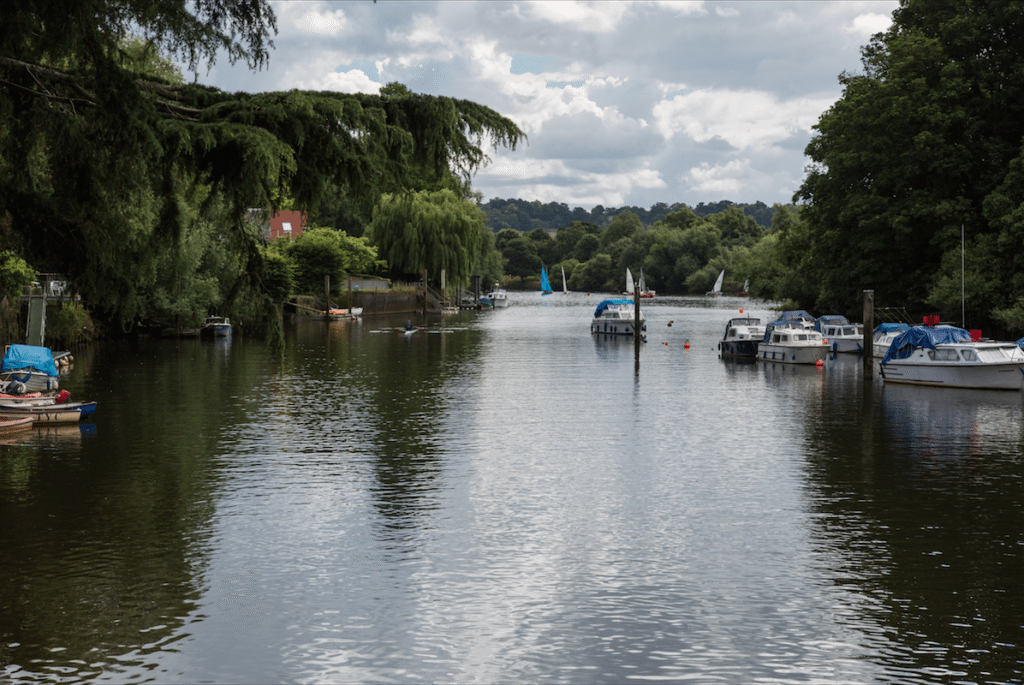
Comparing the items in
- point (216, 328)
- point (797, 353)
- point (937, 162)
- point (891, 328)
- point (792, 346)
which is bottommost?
point (797, 353)

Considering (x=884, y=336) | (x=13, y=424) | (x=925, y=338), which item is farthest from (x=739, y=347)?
(x=13, y=424)

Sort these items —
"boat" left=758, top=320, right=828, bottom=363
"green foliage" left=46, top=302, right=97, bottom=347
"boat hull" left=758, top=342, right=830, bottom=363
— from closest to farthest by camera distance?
1. "green foliage" left=46, top=302, right=97, bottom=347
2. "boat hull" left=758, top=342, right=830, bottom=363
3. "boat" left=758, top=320, right=828, bottom=363

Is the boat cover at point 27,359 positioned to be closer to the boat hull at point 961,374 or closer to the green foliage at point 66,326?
the green foliage at point 66,326

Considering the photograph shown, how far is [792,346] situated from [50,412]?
128 feet

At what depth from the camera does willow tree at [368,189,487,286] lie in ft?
364

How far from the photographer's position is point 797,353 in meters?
55.2

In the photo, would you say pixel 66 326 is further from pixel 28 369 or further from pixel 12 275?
pixel 28 369

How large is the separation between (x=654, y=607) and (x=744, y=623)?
1.30m

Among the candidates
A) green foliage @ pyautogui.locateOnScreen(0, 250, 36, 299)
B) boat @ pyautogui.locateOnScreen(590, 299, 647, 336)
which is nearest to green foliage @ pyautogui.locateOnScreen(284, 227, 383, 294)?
boat @ pyautogui.locateOnScreen(590, 299, 647, 336)

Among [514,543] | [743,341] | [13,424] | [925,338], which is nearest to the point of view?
[514,543]

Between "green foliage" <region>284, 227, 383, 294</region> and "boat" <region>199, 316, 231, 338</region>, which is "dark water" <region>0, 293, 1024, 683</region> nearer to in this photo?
"boat" <region>199, 316, 231, 338</region>

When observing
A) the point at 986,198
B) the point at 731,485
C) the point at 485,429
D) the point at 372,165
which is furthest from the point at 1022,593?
the point at 986,198

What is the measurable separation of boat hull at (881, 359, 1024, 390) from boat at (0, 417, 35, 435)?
34.9 meters

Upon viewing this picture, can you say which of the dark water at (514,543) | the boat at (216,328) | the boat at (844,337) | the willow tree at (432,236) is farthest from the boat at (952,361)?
the willow tree at (432,236)
